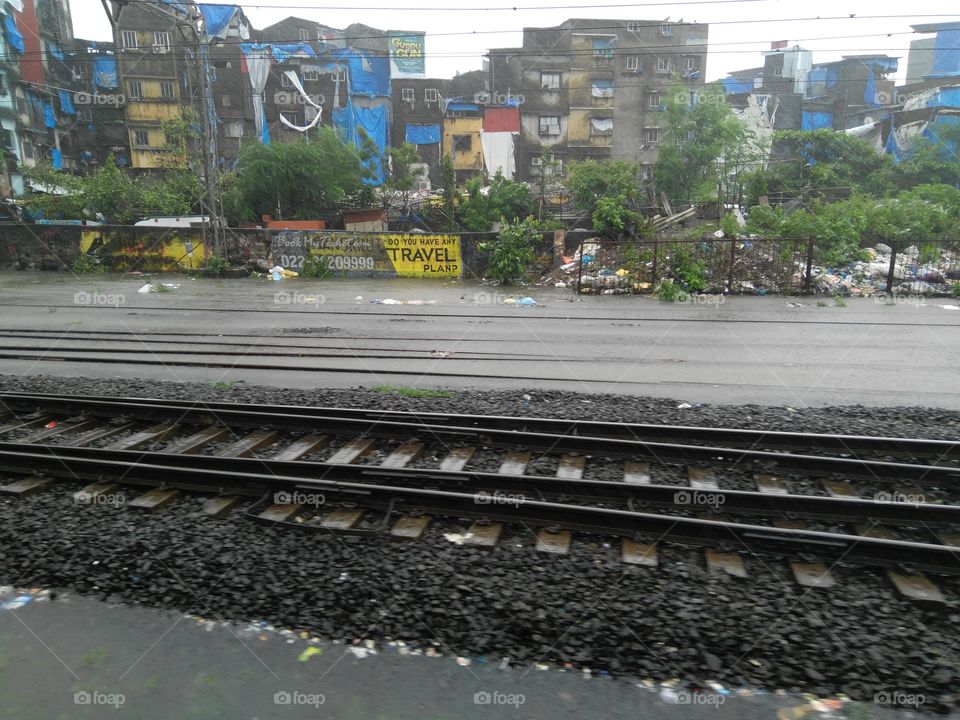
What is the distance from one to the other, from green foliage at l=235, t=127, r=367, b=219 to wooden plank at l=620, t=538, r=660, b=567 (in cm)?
3301

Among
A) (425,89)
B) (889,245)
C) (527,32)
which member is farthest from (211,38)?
(889,245)

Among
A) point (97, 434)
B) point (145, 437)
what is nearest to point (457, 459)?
point (145, 437)

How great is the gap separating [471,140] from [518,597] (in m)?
55.1

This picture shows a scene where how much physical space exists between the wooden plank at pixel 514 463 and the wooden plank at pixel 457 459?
38 cm

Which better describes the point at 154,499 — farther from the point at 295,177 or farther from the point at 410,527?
the point at 295,177

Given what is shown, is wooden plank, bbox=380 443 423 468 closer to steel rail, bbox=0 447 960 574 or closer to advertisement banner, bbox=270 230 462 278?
steel rail, bbox=0 447 960 574

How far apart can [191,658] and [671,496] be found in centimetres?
388

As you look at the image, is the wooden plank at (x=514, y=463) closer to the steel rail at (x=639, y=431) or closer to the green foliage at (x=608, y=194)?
the steel rail at (x=639, y=431)

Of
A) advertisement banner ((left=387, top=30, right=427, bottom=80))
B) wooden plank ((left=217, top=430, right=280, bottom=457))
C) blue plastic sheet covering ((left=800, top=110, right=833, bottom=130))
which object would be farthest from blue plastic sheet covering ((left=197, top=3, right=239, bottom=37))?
wooden plank ((left=217, top=430, right=280, bottom=457))

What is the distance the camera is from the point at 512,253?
2502 centimetres

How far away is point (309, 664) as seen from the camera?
3.82 metres

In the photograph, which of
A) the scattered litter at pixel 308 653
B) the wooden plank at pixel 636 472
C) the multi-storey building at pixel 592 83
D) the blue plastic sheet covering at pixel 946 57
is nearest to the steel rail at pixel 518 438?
the wooden plank at pixel 636 472

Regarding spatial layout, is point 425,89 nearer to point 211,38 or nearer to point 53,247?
point 211,38

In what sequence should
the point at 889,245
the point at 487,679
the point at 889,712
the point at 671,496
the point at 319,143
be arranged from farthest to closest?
the point at 319,143
the point at 889,245
the point at 671,496
the point at 487,679
the point at 889,712
